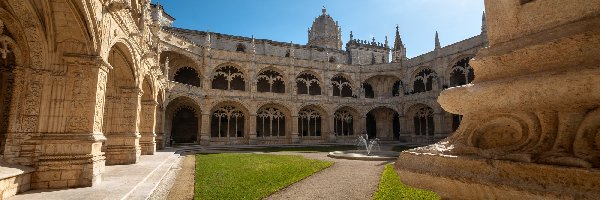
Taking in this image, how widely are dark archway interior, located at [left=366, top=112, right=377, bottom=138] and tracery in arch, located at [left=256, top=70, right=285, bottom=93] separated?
10.4 meters

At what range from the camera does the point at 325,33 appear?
42.4 meters

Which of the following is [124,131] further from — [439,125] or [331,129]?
[439,125]

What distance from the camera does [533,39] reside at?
1586 mm

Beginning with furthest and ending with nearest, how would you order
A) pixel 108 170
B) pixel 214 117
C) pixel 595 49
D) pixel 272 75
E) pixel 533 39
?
pixel 272 75 < pixel 214 117 < pixel 108 170 < pixel 533 39 < pixel 595 49

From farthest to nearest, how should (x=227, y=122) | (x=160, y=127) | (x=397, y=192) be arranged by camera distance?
(x=227, y=122), (x=160, y=127), (x=397, y=192)

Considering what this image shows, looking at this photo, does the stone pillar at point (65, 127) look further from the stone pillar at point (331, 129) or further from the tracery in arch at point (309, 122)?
Answer: the stone pillar at point (331, 129)

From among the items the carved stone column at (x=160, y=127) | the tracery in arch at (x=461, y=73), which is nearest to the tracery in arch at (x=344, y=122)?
the tracery in arch at (x=461, y=73)

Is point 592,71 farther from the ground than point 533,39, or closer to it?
closer to it

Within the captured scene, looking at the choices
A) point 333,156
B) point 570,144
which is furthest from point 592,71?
point 333,156

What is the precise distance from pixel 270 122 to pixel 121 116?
17320 mm

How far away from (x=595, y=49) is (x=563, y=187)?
0.68 m

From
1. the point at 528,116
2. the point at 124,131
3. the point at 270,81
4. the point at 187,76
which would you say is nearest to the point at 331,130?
the point at 270,81

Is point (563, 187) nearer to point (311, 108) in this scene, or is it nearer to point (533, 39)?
point (533, 39)

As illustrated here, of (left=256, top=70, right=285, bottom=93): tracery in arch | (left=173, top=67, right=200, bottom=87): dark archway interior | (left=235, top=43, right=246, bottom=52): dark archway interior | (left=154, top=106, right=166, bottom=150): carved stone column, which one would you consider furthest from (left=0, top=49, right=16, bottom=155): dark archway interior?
(left=235, top=43, right=246, bottom=52): dark archway interior
